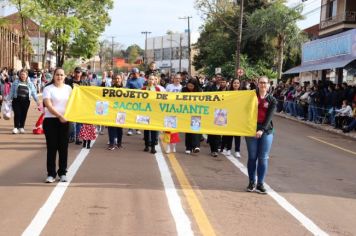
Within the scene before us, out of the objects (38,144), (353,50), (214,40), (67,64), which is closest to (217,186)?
(38,144)

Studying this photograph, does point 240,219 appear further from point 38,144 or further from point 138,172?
point 38,144

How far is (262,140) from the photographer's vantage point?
28.8 ft

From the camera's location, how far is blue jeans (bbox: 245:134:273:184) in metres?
8.77

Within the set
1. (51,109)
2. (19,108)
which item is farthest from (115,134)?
(51,109)

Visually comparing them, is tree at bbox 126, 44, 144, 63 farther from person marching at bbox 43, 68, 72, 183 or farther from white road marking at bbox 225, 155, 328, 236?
white road marking at bbox 225, 155, 328, 236

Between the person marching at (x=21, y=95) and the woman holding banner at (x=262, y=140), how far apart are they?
8.26 metres

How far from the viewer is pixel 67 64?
78688mm

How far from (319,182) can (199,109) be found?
2.61 meters

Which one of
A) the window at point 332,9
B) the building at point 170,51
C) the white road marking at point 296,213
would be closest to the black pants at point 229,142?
the white road marking at point 296,213

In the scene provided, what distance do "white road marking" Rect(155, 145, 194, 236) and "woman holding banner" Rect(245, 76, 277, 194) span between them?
1.30 metres

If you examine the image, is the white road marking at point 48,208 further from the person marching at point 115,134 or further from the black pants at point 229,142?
the black pants at point 229,142

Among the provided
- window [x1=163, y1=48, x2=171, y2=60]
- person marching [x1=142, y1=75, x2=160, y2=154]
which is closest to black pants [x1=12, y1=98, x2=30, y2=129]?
person marching [x1=142, y1=75, x2=160, y2=154]

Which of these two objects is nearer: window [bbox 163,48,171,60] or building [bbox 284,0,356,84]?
building [bbox 284,0,356,84]

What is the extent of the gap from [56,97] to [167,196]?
2.40 metres
